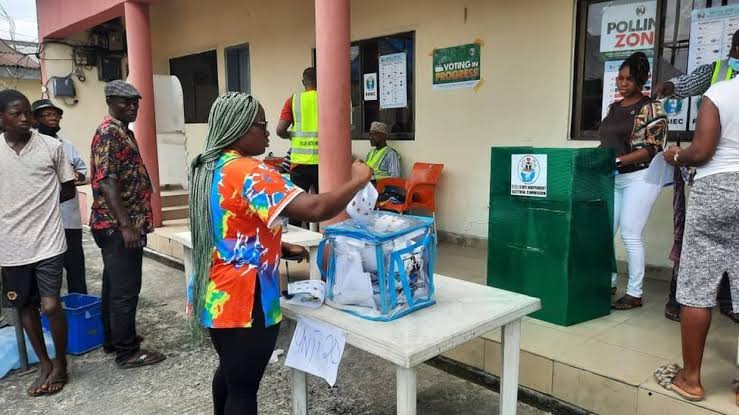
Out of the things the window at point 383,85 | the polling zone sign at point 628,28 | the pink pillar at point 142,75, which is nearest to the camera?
the polling zone sign at point 628,28

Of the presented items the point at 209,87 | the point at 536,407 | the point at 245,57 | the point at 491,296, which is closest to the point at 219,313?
the point at 491,296

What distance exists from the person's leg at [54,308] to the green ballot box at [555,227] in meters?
2.59

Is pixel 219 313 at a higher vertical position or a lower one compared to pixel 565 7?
lower

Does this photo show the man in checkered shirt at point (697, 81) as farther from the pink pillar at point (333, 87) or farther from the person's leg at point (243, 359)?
the person's leg at point (243, 359)

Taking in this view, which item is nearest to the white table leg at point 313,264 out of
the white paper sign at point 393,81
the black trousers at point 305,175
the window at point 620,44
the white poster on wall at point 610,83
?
the black trousers at point 305,175

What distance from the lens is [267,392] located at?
3.03 m

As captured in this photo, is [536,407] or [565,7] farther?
[565,7]

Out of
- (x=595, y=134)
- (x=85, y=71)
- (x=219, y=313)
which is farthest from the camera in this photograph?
(x=85, y=71)

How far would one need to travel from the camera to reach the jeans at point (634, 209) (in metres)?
3.27

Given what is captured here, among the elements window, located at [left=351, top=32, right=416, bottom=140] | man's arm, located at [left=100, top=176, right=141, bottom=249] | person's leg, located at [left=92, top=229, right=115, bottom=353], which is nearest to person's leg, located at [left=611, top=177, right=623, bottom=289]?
window, located at [left=351, top=32, right=416, bottom=140]

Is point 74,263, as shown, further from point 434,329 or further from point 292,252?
point 434,329

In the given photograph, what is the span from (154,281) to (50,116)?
7.05ft

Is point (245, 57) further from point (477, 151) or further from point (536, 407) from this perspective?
point (536, 407)

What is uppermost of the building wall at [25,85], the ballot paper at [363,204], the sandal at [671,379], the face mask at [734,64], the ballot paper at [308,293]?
the building wall at [25,85]
